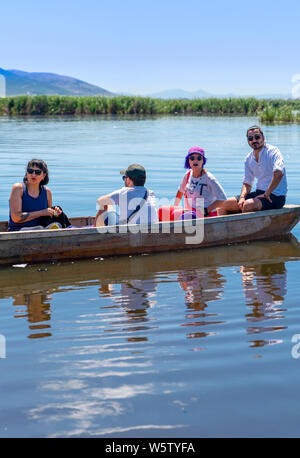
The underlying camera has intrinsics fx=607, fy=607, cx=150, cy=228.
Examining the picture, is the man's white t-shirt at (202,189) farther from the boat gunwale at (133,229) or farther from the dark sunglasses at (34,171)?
the dark sunglasses at (34,171)

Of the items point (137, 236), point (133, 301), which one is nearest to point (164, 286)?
point (133, 301)

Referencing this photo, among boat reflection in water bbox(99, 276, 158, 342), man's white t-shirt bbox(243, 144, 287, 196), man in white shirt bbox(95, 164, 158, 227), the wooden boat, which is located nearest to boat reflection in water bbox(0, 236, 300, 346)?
boat reflection in water bbox(99, 276, 158, 342)

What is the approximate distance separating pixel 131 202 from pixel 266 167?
6.95ft

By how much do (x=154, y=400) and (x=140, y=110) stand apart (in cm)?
4822

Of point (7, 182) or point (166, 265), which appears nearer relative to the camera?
point (166, 265)

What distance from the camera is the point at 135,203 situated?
730 centimetres

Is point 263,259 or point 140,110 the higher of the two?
point 140,110

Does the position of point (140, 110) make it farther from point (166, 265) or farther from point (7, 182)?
point (166, 265)

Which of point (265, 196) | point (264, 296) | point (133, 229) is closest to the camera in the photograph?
point (264, 296)

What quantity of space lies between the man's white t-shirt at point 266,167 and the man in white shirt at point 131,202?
5.50 ft

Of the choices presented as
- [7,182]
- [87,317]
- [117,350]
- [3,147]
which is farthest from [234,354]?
[3,147]

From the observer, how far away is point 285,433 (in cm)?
325

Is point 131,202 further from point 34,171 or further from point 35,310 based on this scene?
point 35,310

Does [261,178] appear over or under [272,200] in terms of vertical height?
over
